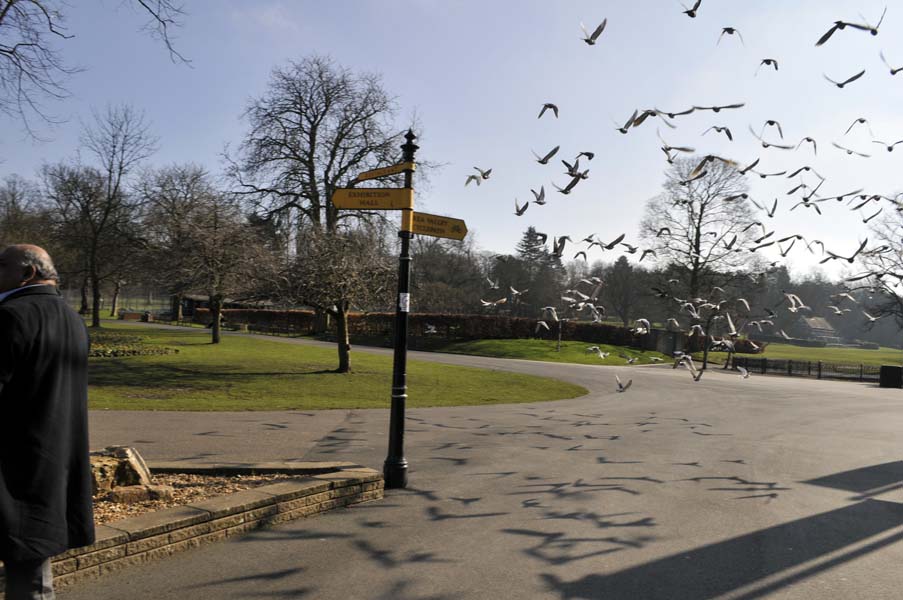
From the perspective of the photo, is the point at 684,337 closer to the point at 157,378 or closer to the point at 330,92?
the point at 330,92

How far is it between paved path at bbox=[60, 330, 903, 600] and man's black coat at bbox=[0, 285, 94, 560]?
4.93 ft

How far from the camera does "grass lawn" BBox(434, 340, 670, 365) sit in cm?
4062

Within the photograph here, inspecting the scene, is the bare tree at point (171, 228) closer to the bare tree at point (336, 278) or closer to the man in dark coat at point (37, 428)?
the bare tree at point (336, 278)

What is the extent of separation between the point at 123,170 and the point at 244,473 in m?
39.9

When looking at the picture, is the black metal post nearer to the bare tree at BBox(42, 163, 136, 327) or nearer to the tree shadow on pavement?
the tree shadow on pavement

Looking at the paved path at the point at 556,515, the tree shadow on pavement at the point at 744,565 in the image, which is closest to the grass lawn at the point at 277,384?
the paved path at the point at 556,515

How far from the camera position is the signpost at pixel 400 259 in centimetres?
745

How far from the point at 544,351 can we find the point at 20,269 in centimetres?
4081

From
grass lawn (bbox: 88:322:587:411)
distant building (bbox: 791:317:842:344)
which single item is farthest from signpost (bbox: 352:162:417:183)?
distant building (bbox: 791:317:842:344)

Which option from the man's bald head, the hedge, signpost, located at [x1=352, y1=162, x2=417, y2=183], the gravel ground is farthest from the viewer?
the hedge

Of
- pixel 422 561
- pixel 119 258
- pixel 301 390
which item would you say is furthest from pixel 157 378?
pixel 119 258

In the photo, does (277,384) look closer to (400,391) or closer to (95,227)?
(400,391)

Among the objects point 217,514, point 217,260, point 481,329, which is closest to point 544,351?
point 481,329

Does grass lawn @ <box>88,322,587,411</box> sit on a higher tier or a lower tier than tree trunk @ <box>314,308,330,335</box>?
lower
